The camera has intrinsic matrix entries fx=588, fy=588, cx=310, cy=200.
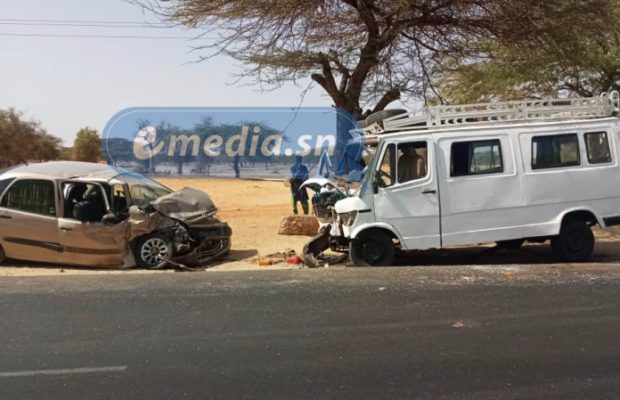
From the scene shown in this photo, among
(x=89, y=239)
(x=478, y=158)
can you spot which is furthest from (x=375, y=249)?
(x=89, y=239)

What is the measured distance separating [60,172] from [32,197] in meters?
0.60

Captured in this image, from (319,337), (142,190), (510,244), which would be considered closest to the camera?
(319,337)

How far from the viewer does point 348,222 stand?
8930 mm

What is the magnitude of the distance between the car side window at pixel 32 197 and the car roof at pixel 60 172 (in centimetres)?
15

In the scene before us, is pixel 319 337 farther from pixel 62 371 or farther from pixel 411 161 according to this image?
pixel 411 161

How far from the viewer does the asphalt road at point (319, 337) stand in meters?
4.12

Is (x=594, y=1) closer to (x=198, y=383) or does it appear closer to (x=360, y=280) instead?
(x=360, y=280)

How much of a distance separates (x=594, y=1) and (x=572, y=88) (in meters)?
8.09

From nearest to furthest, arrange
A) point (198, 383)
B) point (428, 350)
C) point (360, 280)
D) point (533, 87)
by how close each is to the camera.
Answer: point (198, 383) < point (428, 350) < point (360, 280) < point (533, 87)

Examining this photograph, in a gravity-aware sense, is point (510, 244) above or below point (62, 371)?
above

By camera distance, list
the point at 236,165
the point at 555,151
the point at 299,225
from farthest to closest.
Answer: the point at 236,165 → the point at 299,225 → the point at 555,151

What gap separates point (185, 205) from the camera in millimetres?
10039

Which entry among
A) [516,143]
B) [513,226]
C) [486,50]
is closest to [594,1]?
[486,50]

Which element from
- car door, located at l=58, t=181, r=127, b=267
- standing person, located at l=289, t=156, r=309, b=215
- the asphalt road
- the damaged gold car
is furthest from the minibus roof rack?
standing person, located at l=289, t=156, r=309, b=215
